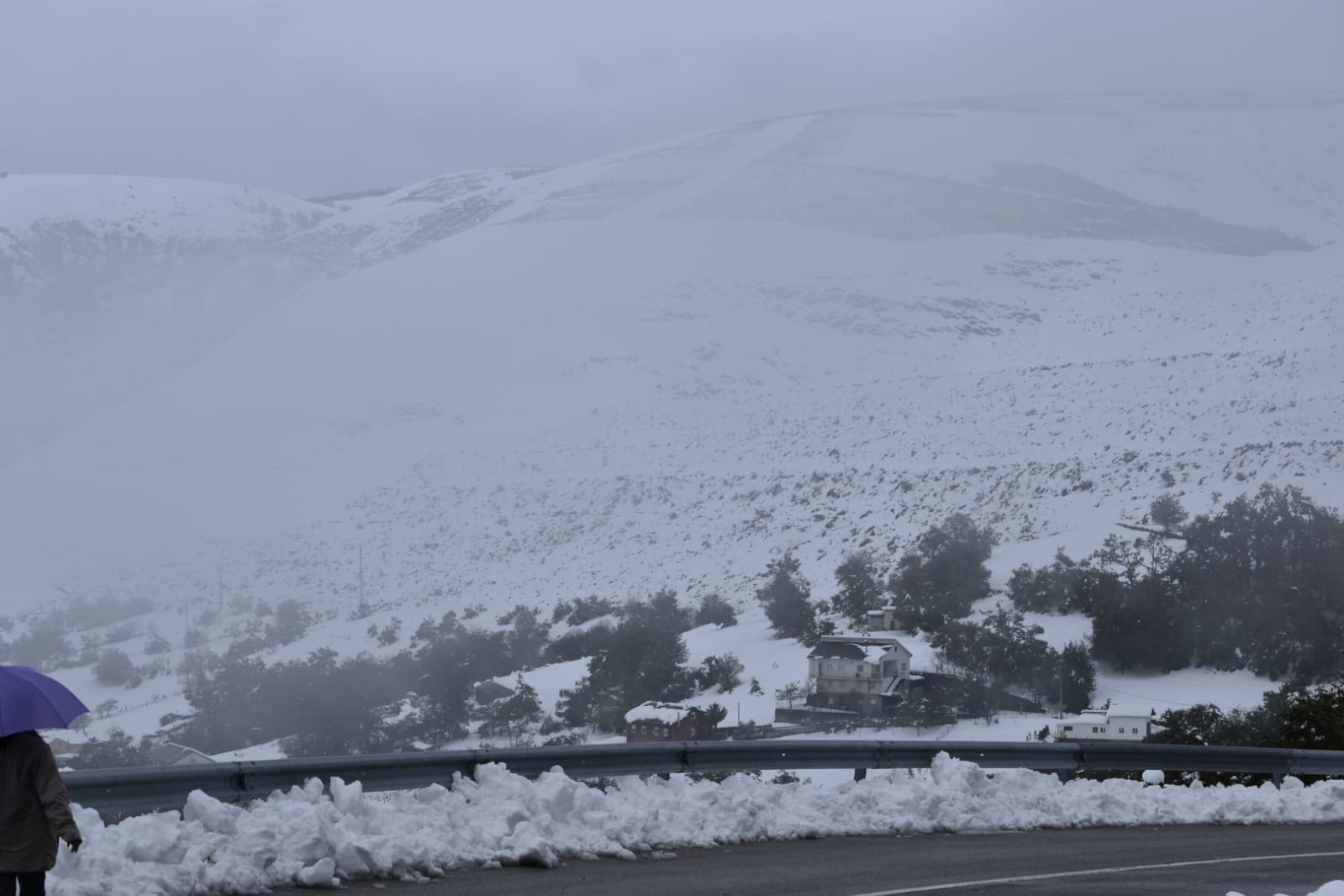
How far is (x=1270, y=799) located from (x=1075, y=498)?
49.5 metres

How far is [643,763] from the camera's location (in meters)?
12.4

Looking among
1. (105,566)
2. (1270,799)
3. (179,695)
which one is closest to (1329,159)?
(105,566)

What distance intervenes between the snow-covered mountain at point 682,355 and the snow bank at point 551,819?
133ft

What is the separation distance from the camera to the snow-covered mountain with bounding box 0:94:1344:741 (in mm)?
67250

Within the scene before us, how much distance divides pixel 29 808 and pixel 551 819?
16.9 ft

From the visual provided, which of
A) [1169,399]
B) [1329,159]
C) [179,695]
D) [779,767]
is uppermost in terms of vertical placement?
[1329,159]

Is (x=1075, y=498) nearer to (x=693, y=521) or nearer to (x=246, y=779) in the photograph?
(x=693, y=521)

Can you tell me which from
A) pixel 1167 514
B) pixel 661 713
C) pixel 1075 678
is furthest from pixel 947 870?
pixel 1167 514

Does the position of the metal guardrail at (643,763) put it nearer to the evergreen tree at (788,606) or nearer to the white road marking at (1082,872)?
the white road marking at (1082,872)

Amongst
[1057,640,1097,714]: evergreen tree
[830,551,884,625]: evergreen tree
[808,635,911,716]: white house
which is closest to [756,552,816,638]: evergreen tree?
[830,551,884,625]: evergreen tree

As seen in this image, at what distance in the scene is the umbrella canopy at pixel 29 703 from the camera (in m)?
6.34

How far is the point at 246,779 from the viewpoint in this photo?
31.7 ft

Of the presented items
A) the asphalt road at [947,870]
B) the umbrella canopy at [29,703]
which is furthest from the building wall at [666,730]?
the umbrella canopy at [29,703]

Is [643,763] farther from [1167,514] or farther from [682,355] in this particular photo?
[682,355]
